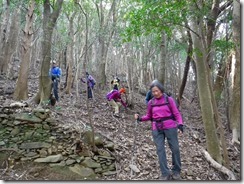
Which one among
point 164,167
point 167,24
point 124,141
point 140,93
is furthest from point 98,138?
point 140,93

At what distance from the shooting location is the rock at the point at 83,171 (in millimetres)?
6000

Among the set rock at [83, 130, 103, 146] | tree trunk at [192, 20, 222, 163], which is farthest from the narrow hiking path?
tree trunk at [192, 20, 222, 163]

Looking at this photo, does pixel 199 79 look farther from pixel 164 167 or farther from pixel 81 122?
pixel 81 122

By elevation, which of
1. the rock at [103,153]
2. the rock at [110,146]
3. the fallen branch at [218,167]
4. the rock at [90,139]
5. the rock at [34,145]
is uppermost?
the rock at [90,139]

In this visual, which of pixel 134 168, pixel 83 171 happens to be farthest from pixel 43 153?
pixel 134 168

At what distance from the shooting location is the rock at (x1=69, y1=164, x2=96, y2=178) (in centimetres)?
600

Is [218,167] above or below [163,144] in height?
below

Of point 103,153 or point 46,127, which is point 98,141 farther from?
point 46,127

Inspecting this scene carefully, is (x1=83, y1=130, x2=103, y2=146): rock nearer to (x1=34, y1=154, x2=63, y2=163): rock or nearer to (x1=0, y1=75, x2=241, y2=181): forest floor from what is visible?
(x1=0, y1=75, x2=241, y2=181): forest floor

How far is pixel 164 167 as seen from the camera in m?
5.20

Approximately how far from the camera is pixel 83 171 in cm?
608

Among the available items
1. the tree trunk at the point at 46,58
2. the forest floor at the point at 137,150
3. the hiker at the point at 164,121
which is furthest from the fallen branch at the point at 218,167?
A: the tree trunk at the point at 46,58

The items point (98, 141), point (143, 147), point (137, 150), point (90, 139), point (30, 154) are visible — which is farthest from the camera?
point (143, 147)

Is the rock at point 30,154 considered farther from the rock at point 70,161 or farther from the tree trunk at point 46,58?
the tree trunk at point 46,58
